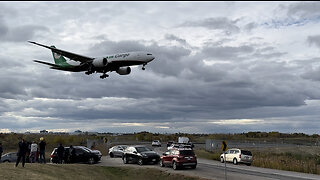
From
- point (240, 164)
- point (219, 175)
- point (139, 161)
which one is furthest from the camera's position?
point (240, 164)

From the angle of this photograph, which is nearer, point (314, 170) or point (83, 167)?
point (83, 167)

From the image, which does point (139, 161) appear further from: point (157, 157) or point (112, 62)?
point (112, 62)

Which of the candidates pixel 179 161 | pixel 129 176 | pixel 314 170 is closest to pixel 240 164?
pixel 314 170

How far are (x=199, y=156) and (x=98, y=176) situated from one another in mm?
19601

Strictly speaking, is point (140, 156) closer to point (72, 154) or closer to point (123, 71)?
point (72, 154)

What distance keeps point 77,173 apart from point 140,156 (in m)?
7.30

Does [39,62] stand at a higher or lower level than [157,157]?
higher

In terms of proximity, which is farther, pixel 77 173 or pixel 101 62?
pixel 101 62

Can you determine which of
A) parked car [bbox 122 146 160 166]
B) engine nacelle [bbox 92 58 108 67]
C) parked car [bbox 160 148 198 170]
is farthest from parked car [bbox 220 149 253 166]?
engine nacelle [bbox 92 58 108 67]

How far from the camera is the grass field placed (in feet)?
66.2

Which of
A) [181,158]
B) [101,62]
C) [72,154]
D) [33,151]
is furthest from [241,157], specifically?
[33,151]

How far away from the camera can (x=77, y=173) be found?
78.3 ft

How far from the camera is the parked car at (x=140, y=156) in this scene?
98.6ft

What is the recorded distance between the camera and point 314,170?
2836cm
